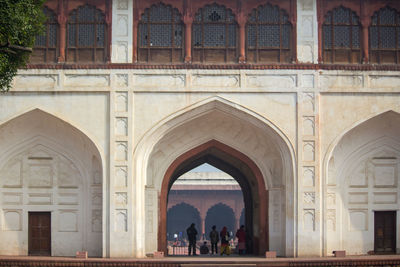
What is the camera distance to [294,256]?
1599 cm

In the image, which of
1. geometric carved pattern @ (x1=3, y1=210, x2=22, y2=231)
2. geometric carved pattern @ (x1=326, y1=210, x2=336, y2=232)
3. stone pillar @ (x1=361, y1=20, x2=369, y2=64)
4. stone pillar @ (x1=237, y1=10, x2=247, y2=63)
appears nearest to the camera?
stone pillar @ (x1=237, y1=10, x2=247, y2=63)

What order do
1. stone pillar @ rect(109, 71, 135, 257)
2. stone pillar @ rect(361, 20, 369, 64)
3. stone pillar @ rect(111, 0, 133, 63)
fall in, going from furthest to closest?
stone pillar @ rect(361, 20, 369, 64) < stone pillar @ rect(111, 0, 133, 63) < stone pillar @ rect(109, 71, 135, 257)

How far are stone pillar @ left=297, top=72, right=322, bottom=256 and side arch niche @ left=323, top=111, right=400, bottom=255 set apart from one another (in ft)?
2.04

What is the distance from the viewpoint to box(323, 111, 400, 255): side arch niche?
16734mm

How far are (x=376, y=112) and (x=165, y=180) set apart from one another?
14.6ft

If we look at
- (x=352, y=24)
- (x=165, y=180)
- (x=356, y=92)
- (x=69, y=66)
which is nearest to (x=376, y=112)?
(x=356, y=92)

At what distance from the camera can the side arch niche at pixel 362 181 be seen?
16734mm

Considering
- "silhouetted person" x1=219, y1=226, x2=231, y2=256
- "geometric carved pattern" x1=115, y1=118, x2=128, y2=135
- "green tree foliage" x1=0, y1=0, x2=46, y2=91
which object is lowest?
"silhouetted person" x1=219, y1=226, x2=231, y2=256

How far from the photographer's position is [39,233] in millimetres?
16766

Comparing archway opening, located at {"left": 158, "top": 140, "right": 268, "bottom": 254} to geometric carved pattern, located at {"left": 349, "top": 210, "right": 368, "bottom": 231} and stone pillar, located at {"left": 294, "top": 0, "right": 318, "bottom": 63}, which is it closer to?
geometric carved pattern, located at {"left": 349, "top": 210, "right": 368, "bottom": 231}

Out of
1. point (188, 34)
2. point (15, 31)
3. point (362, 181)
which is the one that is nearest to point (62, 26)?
point (188, 34)

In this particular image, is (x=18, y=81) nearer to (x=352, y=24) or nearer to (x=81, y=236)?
(x=81, y=236)

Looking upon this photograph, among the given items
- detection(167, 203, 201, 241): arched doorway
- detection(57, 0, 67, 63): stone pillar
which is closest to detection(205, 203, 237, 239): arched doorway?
detection(167, 203, 201, 241): arched doorway

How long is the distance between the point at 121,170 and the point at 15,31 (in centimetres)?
426
